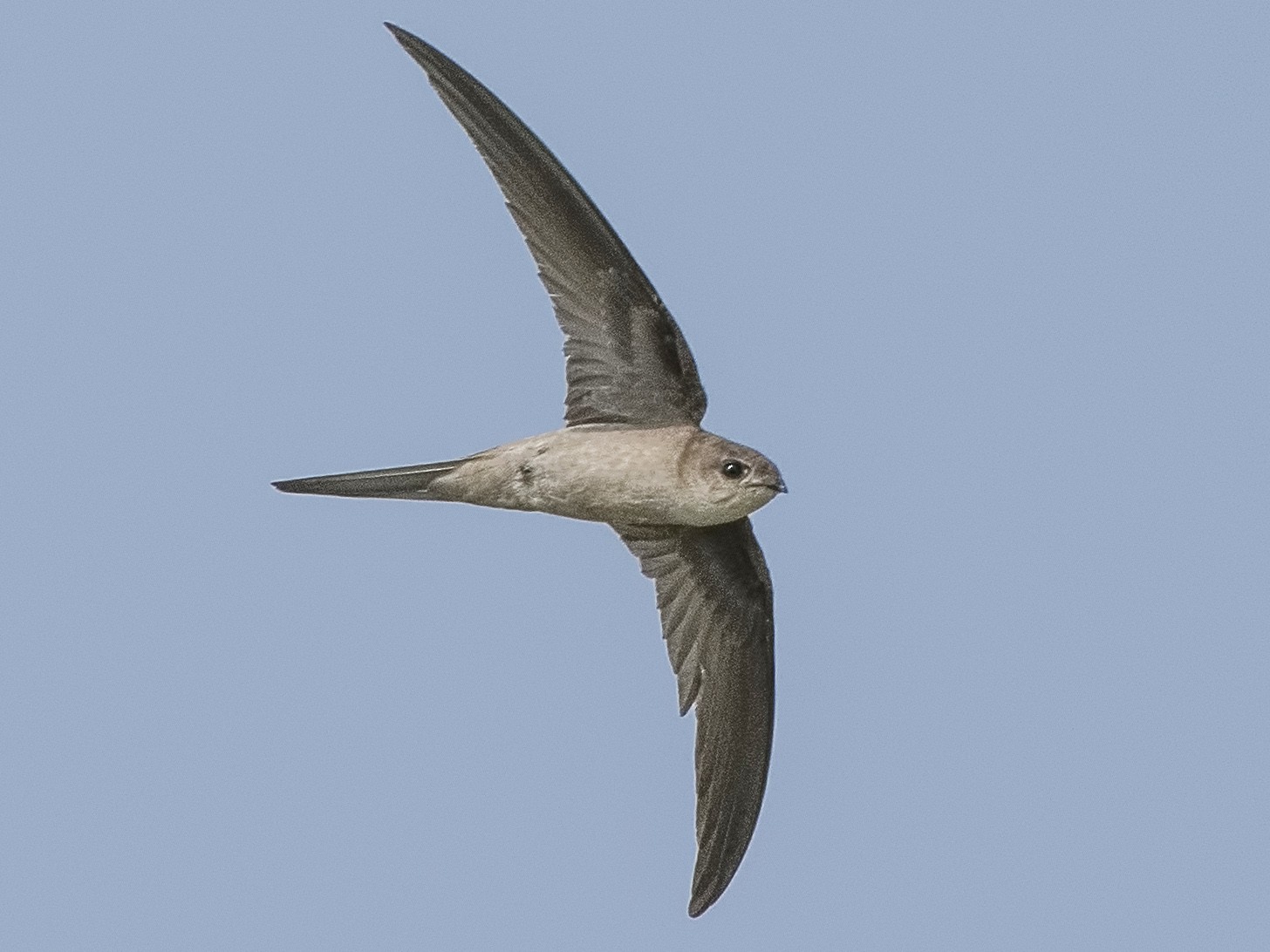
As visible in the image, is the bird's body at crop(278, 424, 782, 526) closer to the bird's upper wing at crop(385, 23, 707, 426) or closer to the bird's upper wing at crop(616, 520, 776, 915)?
the bird's upper wing at crop(385, 23, 707, 426)

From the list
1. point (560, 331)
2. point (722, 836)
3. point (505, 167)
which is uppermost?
point (505, 167)

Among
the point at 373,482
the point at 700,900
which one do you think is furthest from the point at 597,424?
the point at 700,900

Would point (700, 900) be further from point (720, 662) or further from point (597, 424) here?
point (597, 424)

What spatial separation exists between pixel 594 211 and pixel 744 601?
1771mm

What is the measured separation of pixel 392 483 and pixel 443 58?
5.23 feet

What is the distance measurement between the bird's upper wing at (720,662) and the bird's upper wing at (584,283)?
0.64 metres

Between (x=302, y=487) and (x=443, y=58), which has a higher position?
(x=443, y=58)

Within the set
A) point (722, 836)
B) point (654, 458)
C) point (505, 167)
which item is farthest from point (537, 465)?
point (722, 836)

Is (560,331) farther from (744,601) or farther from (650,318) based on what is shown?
(744,601)

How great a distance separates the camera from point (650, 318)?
8945mm

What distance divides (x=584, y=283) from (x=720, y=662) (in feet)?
5.58

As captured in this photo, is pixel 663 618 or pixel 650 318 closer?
pixel 650 318

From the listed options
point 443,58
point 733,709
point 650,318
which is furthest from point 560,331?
point 733,709

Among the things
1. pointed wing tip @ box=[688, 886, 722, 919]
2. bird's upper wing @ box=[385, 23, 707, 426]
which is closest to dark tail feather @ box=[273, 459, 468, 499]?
bird's upper wing @ box=[385, 23, 707, 426]
